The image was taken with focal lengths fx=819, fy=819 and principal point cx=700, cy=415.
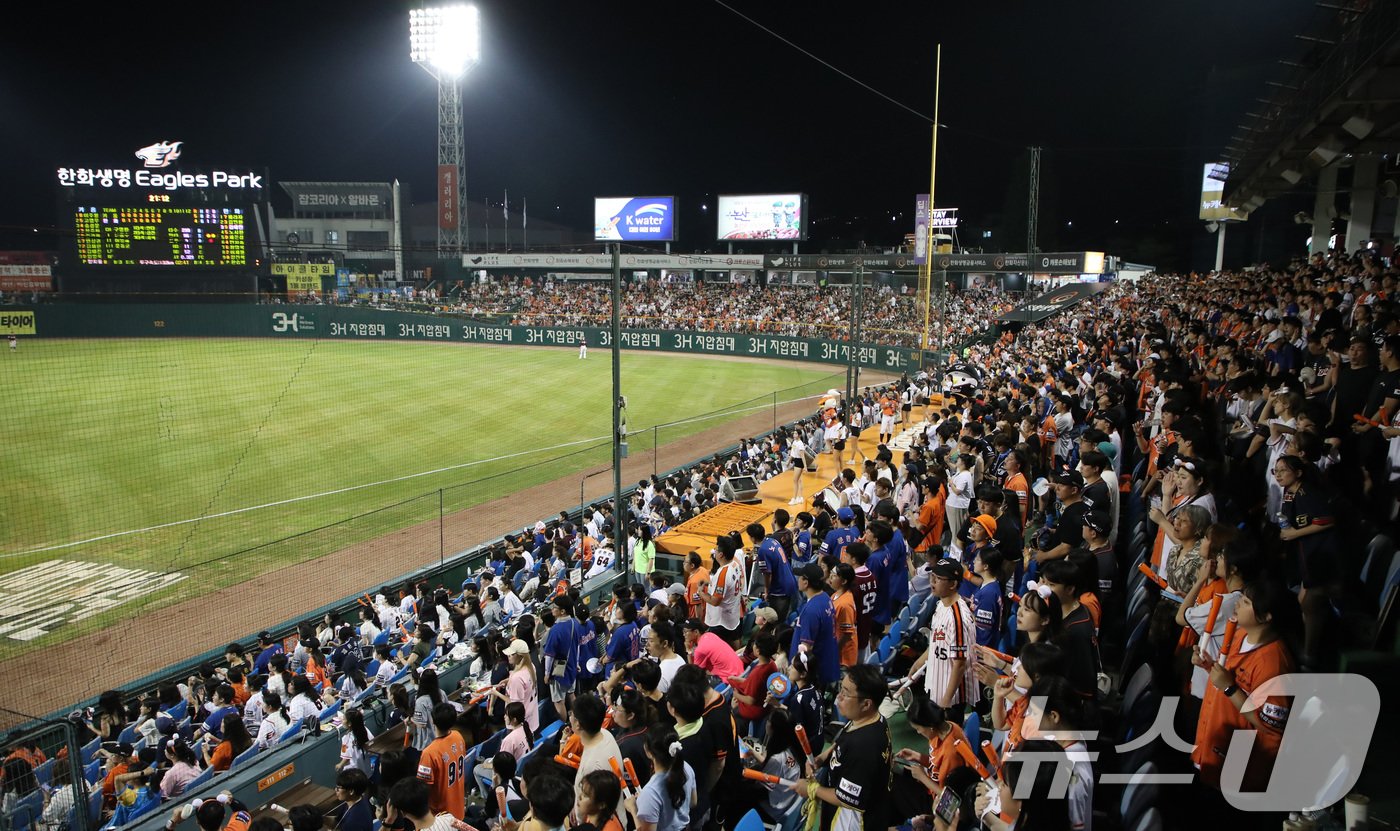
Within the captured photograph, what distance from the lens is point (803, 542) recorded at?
8.18 m

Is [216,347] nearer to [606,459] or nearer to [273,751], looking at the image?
[606,459]

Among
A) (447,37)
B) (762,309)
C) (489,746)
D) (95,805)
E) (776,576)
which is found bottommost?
(95,805)

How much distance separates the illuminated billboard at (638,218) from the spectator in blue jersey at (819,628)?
182 feet

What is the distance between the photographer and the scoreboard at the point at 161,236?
3834 cm

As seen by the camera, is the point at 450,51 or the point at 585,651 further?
the point at 450,51

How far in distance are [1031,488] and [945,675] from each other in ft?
13.8

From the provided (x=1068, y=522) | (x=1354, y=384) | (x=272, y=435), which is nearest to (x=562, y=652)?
(x=1068, y=522)

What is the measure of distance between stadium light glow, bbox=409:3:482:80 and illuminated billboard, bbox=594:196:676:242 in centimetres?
1546

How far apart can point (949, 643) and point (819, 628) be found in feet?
→ 2.91

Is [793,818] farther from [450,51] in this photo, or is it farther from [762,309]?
[450,51]

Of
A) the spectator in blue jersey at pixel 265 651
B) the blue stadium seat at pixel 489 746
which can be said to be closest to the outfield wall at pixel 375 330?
the spectator in blue jersey at pixel 265 651

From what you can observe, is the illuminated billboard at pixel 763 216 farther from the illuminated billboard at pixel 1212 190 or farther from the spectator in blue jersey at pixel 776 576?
the spectator in blue jersey at pixel 776 576

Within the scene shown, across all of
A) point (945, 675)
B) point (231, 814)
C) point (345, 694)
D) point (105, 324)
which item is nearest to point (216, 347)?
point (105, 324)

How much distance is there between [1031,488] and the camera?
27.5 ft
